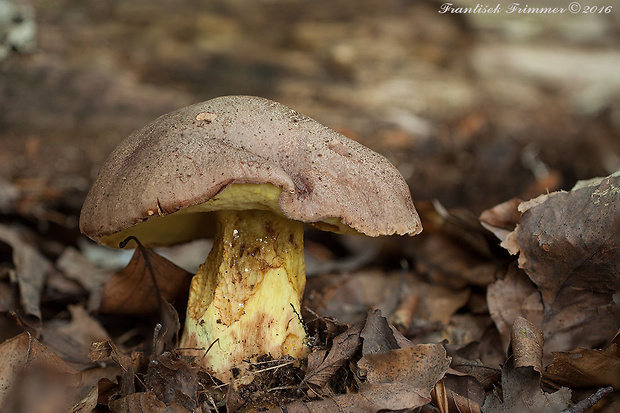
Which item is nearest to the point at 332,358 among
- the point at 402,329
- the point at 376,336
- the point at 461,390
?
the point at 376,336

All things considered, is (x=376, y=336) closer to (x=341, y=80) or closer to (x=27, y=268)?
(x=27, y=268)

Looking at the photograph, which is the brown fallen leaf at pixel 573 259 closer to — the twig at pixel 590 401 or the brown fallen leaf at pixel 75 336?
the twig at pixel 590 401

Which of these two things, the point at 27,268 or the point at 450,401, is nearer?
the point at 450,401

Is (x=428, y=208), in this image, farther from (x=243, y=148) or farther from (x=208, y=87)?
(x=208, y=87)

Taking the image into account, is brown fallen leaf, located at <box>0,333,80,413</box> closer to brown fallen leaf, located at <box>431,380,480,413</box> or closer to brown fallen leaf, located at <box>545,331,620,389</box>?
brown fallen leaf, located at <box>431,380,480,413</box>

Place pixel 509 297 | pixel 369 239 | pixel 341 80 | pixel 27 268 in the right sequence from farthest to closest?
pixel 341 80, pixel 369 239, pixel 27 268, pixel 509 297

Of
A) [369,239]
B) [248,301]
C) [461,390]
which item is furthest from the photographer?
[369,239]
